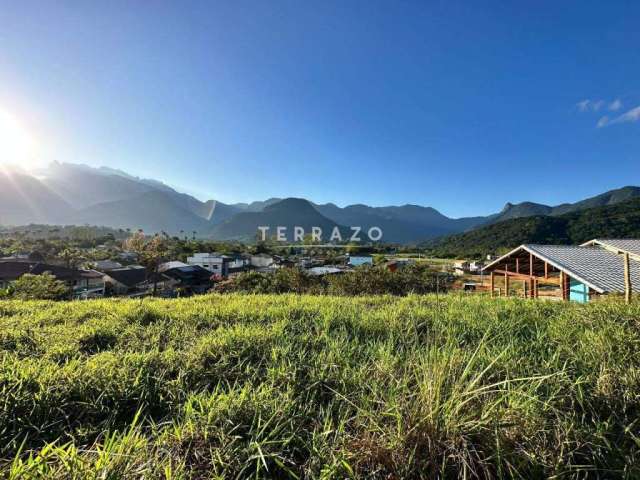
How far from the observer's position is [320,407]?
1579 mm

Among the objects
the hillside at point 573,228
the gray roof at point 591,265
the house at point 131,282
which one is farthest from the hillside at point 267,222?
the gray roof at point 591,265

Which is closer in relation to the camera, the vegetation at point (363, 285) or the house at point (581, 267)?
the house at point (581, 267)

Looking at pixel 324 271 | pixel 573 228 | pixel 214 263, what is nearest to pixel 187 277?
pixel 214 263

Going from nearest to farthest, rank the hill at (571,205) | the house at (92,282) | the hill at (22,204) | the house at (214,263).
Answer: the house at (92,282) → the house at (214,263) → the hill at (571,205) → the hill at (22,204)

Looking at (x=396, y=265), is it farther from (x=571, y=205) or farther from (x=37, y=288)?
(x=571, y=205)

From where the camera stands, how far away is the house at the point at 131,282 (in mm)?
35250

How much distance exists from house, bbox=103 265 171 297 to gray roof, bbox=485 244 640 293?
35345mm

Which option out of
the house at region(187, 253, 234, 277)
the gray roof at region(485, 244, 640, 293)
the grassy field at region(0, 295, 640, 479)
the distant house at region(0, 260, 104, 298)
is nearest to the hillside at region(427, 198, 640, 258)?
the gray roof at region(485, 244, 640, 293)

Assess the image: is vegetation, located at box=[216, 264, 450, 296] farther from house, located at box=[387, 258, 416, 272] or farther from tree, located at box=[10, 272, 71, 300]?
tree, located at box=[10, 272, 71, 300]

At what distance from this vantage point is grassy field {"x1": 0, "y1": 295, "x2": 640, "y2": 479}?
46.1 inches

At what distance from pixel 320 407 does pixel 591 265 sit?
1258cm

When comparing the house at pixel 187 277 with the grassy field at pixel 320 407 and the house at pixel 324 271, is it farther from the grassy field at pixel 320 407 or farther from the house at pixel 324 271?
the grassy field at pixel 320 407

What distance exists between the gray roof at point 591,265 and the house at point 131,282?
35.3 metres

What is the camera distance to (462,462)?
3.81ft
